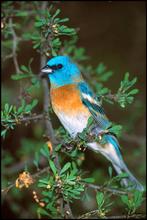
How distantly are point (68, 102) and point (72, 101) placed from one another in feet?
0.10

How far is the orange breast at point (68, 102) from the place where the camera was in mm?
3424

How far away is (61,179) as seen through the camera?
247cm

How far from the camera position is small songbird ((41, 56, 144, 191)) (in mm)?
3402

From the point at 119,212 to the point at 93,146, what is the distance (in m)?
1.03

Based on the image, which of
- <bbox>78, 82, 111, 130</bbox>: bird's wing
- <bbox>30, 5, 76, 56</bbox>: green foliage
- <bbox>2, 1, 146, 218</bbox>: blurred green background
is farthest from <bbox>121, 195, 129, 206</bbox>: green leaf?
<bbox>2, 1, 146, 218</bbox>: blurred green background

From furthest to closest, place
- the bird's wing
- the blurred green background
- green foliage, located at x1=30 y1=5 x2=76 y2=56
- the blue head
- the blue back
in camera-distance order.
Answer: the blurred green background < the blue back < the blue head < the bird's wing < green foliage, located at x1=30 y1=5 x2=76 y2=56

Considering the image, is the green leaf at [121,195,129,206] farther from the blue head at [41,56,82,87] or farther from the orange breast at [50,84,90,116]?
the blue head at [41,56,82,87]

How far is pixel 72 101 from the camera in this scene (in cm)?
346

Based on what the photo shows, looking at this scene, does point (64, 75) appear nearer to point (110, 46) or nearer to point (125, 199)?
point (125, 199)

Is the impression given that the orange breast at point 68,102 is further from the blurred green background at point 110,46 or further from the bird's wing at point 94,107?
the blurred green background at point 110,46

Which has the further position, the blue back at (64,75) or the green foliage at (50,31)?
the blue back at (64,75)

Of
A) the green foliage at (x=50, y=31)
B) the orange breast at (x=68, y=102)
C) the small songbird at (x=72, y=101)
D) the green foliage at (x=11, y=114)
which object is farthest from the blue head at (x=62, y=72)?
the green foliage at (x=11, y=114)

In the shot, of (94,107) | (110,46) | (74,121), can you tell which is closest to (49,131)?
(74,121)

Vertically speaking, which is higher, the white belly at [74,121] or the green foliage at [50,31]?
the green foliage at [50,31]
